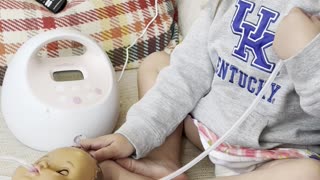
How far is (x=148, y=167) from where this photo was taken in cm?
93

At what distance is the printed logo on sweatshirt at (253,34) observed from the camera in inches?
34.3

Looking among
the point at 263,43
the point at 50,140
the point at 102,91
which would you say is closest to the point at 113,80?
the point at 102,91

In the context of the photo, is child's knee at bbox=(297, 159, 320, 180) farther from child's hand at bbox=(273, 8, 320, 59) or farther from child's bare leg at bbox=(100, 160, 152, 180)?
child's bare leg at bbox=(100, 160, 152, 180)

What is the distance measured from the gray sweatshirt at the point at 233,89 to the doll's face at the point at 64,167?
12 centimetres

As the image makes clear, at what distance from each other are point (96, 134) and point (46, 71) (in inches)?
5.9

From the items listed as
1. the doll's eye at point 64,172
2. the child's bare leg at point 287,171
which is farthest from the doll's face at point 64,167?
the child's bare leg at point 287,171

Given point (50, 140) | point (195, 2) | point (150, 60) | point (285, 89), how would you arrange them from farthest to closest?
1. point (195, 2)
2. point (150, 60)
3. point (50, 140)
4. point (285, 89)

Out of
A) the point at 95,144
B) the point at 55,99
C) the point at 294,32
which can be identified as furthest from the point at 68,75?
the point at 294,32

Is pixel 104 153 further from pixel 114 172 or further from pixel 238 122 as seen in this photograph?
pixel 238 122

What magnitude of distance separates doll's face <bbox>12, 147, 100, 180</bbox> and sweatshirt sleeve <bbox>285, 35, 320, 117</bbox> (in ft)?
1.05

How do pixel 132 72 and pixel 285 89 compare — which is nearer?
pixel 285 89

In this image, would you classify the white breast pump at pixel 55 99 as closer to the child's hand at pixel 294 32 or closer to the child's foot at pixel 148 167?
the child's foot at pixel 148 167

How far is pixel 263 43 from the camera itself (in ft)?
2.87

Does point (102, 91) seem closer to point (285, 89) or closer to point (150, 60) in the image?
point (150, 60)
